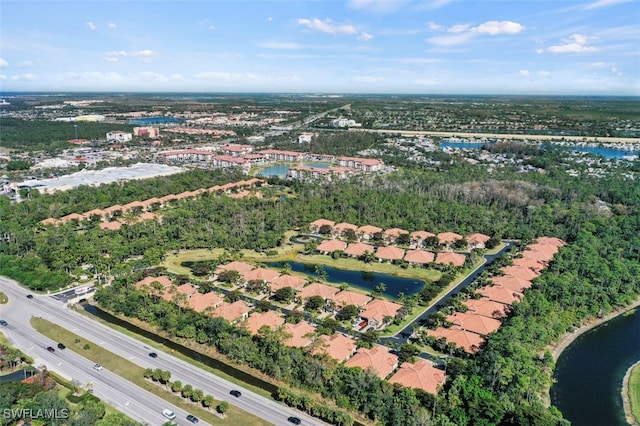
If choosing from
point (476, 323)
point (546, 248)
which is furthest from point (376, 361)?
point (546, 248)

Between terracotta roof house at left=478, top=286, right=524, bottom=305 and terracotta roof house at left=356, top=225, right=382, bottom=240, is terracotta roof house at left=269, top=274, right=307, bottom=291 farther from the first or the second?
terracotta roof house at left=478, top=286, right=524, bottom=305

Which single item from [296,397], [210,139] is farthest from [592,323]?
[210,139]

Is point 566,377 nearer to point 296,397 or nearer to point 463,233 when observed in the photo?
point 296,397

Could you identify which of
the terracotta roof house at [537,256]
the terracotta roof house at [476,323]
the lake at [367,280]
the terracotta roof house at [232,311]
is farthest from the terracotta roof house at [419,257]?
the terracotta roof house at [232,311]

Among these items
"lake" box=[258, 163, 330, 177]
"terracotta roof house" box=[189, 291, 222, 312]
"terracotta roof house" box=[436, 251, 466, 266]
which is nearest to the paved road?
"terracotta roof house" box=[436, 251, 466, 266]

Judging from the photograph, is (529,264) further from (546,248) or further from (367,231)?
(367,231)

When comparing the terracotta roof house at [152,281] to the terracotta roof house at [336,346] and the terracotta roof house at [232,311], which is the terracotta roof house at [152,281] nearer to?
the terracotta roof house at [232,311]
